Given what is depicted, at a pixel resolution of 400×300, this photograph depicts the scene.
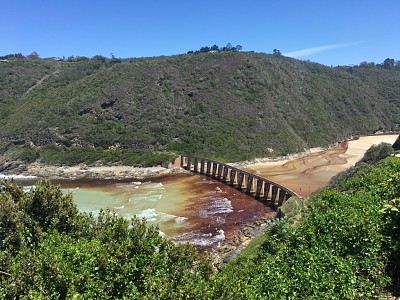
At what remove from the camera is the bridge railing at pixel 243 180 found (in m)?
45.5

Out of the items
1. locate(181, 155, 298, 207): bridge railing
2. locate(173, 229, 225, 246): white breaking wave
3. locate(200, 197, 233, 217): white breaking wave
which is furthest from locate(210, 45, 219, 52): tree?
locate(173, 229, 225, 246): white breaking wave

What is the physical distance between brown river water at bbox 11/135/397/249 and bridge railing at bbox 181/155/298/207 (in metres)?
1.69

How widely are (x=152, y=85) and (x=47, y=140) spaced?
94.8 feet

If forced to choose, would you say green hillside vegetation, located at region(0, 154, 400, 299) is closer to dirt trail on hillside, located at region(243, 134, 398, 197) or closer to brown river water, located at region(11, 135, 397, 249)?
brown river water, located at region(11, 135, 397, 249)

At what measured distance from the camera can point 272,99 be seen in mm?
91438

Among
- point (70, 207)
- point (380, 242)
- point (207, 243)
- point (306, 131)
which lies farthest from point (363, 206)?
point (306, 131)

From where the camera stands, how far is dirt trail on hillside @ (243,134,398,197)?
175 feet

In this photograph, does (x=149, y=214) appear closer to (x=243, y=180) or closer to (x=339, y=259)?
(x=243, y=180)

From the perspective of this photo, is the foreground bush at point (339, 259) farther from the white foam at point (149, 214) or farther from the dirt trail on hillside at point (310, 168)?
the dirt trail on hillside at point (310, 168)

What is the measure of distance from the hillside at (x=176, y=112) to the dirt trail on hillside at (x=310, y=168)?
5.05 metres

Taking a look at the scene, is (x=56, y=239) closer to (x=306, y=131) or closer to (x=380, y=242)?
(x=380, y=242)

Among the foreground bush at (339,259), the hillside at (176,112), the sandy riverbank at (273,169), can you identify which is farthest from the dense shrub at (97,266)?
the hillside at (176,112)

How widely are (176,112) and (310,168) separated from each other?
35016 mm

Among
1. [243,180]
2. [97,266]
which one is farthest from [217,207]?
[97,266]
